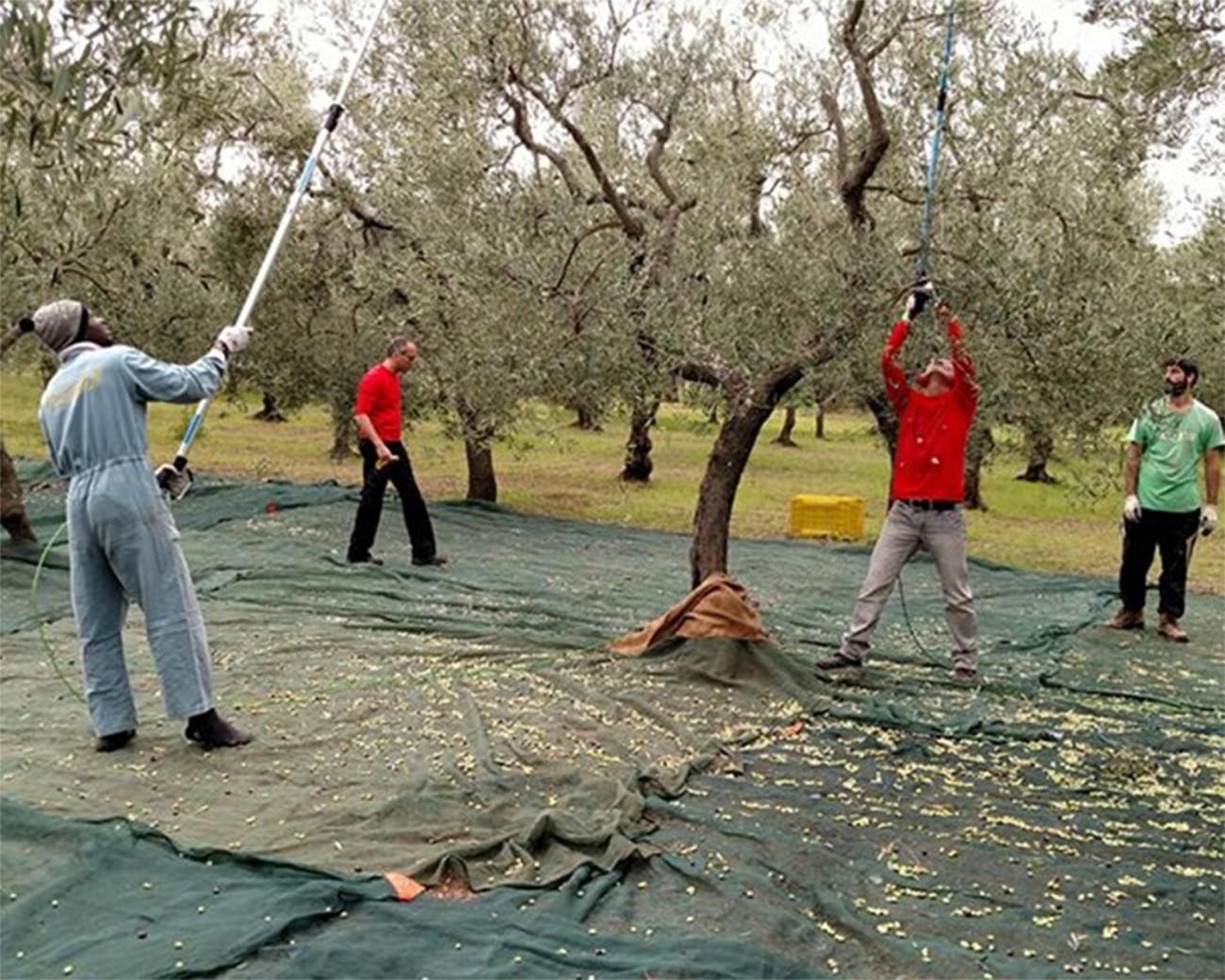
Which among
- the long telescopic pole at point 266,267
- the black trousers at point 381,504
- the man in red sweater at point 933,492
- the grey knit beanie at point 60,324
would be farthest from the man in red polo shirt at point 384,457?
the grey knit beanie at point 60,324

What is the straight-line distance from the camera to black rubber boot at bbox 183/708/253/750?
4.89 m

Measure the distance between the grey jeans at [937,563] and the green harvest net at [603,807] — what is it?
0.27 m

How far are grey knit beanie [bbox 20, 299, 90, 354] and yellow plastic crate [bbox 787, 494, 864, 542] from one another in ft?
31.6

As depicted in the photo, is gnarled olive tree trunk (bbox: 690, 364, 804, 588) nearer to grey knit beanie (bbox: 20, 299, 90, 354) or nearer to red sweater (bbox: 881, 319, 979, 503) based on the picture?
red sweater (bbox: 881, 319, 979, 503)

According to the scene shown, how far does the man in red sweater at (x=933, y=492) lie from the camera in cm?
636

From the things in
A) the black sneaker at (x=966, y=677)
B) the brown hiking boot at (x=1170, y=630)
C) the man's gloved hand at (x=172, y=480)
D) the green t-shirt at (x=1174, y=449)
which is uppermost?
the green t-shirt at (x=1174, y=449)

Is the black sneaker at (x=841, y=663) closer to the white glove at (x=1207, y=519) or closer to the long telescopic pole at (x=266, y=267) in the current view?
the white glove at (x=1207, y=519)

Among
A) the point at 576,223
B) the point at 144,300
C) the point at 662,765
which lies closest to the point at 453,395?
the point at 576,223

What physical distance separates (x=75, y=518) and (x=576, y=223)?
15.1 feet

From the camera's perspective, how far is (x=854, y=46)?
7.24 metres

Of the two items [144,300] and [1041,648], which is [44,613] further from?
[144,300]

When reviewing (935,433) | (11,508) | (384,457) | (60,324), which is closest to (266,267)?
(60,324)

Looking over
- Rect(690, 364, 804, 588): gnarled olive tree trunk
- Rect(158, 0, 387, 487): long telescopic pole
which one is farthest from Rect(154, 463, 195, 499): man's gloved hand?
Rect(690, 364, 804, 588): gnarled olive tree trunk

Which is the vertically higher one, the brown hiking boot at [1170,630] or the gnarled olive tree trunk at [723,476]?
the gnarled olive tree trunk at [723,476]
